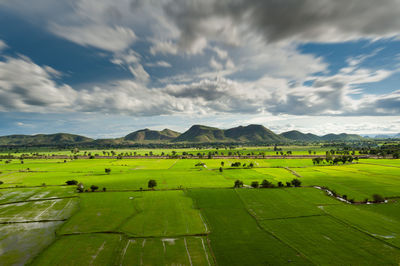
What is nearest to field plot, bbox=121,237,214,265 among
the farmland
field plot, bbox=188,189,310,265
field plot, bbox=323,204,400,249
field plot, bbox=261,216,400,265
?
the farmland

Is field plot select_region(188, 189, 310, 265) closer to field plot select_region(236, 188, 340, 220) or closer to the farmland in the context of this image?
the farmland

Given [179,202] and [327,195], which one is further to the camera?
[327,195]

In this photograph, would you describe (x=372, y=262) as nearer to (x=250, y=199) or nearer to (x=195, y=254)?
(x=195, y=254)

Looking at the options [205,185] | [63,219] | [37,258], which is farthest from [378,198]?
[63,219]

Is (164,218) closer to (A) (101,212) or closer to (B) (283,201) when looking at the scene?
(A) (101,212)

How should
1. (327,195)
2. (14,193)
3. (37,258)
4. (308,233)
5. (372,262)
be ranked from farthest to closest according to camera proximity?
(14,193)
(327,195)
(308,233)
(37,258)
(372,262)

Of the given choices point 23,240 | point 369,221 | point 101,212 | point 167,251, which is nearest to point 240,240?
point 167,251
